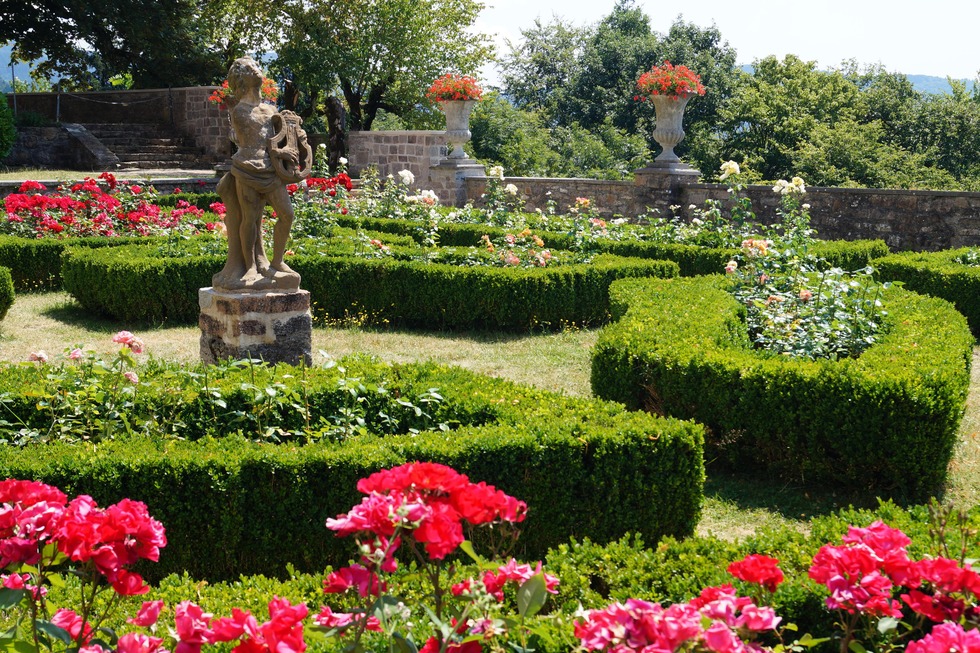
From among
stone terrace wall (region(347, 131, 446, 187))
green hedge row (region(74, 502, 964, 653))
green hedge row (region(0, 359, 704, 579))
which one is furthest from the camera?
stone terrace wall (region(347, 131, 446, 187))

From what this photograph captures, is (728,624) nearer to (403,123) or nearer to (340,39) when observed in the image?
(340,39)

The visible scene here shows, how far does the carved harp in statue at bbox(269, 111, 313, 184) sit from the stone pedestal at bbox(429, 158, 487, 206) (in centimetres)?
1043

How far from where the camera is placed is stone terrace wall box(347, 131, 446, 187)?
17250mm

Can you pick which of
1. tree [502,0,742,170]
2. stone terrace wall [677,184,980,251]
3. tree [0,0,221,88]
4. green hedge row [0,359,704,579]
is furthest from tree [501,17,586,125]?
green hedge row [0,359,704,579]

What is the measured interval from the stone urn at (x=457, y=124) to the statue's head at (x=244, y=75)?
410 inches

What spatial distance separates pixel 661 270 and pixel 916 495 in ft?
15.6

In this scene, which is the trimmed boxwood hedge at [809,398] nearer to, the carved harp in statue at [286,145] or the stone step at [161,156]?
the carved harp in statue at [286,145]

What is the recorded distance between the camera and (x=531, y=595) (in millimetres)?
1881

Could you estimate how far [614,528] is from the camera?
4305 mm

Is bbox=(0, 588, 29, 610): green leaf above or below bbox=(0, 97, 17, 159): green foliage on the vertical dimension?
below

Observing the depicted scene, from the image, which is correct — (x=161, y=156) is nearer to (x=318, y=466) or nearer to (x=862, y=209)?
(x=862, y=209)

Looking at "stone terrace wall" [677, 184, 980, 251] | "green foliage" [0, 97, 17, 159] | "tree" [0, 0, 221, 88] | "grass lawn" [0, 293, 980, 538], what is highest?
"tree" [0, 0, 221, 88]

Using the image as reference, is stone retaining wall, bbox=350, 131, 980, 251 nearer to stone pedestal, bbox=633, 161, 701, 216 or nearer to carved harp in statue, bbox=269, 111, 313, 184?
stone pedestal, bbox=633, 161, 701, 216

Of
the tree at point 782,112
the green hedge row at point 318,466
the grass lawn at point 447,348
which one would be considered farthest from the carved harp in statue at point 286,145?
the tree at point 782,112
